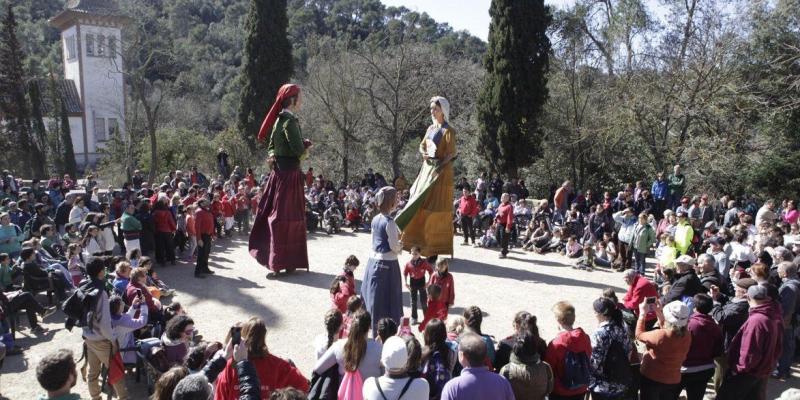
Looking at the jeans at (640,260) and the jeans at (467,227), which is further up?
the jeans at (467,227)

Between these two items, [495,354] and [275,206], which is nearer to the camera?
[495,354]

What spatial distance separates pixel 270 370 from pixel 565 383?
234cm

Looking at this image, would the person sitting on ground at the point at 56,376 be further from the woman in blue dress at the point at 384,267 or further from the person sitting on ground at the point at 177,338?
the woman in blue dress at the point at 384,267

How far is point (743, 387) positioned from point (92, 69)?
41.4 metres

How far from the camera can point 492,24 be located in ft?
66.9

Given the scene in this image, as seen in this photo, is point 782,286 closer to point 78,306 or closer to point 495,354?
point 495,354

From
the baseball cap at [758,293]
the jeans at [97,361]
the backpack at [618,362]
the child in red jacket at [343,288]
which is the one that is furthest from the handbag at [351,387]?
the baseball cap at [758,293]

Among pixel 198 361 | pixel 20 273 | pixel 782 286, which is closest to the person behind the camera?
pixel 198 361

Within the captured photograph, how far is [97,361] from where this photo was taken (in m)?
5.70

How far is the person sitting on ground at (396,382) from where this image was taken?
3.71 m

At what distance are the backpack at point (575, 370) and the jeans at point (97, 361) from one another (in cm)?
419

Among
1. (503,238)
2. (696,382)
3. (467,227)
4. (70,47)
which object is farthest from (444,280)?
(70,47)

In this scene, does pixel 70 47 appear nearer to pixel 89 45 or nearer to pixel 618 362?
pixel 89 45

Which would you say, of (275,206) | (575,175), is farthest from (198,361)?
(575,175)
